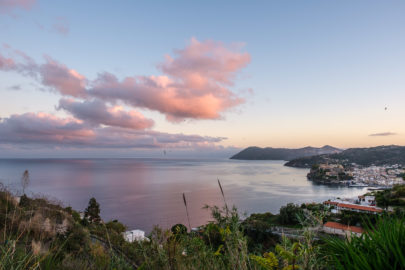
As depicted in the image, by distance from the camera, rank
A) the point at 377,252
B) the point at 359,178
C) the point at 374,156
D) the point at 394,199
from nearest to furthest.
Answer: the point at 377,252 → the point at 394,199 → the point at 359,178 → the point at 374,156

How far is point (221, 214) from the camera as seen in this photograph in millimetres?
1984

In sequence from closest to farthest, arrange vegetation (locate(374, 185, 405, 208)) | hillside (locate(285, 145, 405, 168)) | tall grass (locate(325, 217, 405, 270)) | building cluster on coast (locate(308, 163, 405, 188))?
tall grass (locate(325, 217, 405, 270)) < vegetation (locate(374, 185, 405, 208)) < building cluster on coast (locate(308, 163, 405, 188)) < hillside (locate(285, 145, 405, 168))

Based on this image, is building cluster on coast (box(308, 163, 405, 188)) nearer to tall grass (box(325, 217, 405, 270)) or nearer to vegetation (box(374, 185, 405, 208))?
vegetation (box(374, 185, 405, 208))

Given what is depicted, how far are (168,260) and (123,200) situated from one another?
54324 millimetres

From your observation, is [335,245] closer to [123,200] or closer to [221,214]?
[221,214]

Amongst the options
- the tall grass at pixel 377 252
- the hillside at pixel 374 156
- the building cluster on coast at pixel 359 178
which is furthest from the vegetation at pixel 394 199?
the hillside at pixel 374 156

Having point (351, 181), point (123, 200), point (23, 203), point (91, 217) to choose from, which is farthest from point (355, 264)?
point (351, 181)

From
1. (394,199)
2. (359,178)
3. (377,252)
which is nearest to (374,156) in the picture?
(359,178)

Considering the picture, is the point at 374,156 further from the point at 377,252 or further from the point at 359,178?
the point at 377,252

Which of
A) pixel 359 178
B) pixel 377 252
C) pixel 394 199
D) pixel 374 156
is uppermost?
pixel 377 252

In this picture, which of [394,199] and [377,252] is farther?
[394,199]

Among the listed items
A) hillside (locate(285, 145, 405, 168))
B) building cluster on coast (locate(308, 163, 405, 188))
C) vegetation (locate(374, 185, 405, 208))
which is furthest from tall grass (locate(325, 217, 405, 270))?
hillside (locate(285, 145, 405, 168))

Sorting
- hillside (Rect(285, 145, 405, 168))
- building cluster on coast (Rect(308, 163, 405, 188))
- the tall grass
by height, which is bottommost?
building cluster on coast (Rect(308, 163, 405, 188))

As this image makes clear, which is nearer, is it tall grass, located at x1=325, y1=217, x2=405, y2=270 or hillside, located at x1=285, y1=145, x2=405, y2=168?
tall grass, located at x1=325, y1=217, x2=405, y2=270
